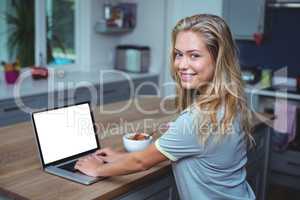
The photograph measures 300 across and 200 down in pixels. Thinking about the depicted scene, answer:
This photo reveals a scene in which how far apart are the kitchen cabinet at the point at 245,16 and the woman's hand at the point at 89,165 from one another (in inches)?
102

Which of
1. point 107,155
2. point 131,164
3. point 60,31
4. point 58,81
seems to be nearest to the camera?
point 131,164

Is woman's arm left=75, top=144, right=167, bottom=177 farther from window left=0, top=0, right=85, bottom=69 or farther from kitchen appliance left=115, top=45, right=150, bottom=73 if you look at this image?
kitchen appliance left=115, top=45, right=150, bottom=73

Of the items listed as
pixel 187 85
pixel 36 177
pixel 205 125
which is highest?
pixel 187 85

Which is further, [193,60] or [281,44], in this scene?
[281,44]

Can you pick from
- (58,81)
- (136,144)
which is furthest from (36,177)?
(58,81)

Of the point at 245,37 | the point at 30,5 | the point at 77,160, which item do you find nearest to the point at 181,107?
the point at 77,160

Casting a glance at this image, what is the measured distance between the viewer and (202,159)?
56.5 inches

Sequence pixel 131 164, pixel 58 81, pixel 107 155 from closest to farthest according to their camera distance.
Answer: pixel 131 164 < pixel 107 155 < pixel 58 81

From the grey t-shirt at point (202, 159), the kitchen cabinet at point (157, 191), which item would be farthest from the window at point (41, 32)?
the grey t-shirt at point (202, 159)

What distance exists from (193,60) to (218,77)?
10 cm

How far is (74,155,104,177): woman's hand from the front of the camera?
153 centimetres

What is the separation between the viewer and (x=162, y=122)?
7.61ft

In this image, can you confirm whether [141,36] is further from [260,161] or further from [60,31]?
[260,161]

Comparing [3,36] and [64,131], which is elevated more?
[3,36]
